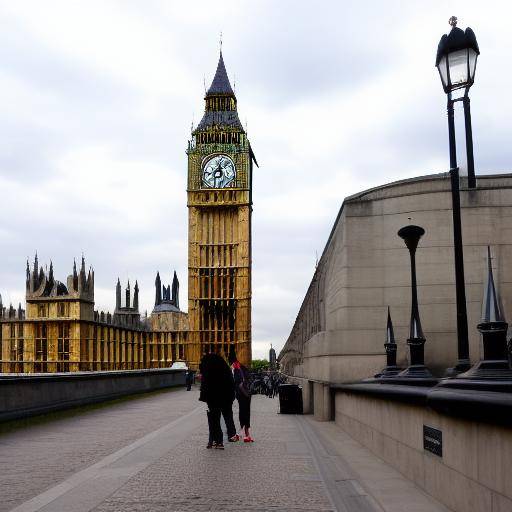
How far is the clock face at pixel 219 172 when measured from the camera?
108875 millimetres

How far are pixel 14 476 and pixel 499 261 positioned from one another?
10.9 m

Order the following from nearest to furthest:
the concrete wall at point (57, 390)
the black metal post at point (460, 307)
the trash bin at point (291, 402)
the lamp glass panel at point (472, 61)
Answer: the black metal post at point (460, 307), the lamp glass panel at point (472, 61), the concrete wall at point (57, 390), the trash bin at point (291, 402)

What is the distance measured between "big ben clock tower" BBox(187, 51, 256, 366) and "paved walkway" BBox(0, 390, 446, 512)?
9027 centimetres

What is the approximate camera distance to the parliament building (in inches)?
3976

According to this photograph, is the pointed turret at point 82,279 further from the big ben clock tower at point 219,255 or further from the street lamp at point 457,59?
the street lamp at point 457,59

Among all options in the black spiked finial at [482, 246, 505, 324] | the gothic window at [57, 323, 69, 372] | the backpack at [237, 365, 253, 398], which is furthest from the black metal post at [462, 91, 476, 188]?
the gothic window at [57, 323, 69, 372]

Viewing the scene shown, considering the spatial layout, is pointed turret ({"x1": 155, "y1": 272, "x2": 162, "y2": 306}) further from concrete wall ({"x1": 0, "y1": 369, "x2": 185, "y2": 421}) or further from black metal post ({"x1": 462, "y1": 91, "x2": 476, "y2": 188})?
black metal post ({"x1": 462, "y1": 91, "x2": 476, "y2": 188})

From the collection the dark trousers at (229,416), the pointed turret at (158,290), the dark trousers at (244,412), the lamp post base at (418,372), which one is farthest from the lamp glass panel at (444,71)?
the pointed turret at (158,290)

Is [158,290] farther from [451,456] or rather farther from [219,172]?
[451,456]

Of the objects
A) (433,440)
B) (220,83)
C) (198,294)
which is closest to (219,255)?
(198,294)

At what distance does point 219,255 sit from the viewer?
355ft

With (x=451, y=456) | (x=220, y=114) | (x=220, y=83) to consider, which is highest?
(x=220, y=83)

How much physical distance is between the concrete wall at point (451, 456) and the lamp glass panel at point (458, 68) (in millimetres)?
4275

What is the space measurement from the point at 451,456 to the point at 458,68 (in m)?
5.74
